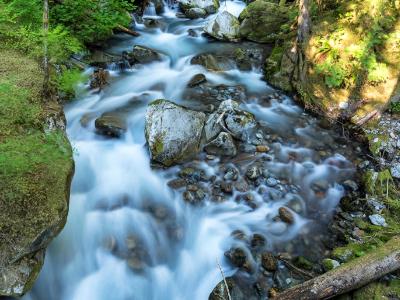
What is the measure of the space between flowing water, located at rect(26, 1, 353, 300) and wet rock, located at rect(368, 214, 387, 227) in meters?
0.63

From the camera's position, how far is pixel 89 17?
9.16m

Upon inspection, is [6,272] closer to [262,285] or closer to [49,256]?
[49,256]

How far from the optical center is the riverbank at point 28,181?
11.7 ft

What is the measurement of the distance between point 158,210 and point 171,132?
4.54 feet

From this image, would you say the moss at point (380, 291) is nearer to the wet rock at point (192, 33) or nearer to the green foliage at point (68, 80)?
the green foliage at point (68, 80)

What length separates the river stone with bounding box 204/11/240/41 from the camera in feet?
36.1

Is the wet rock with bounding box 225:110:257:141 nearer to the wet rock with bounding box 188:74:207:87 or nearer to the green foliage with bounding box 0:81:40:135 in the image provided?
the wet rock with bounding box 188:74:207:87

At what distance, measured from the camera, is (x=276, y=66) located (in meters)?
9.27

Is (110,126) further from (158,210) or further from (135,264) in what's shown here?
(135,264)

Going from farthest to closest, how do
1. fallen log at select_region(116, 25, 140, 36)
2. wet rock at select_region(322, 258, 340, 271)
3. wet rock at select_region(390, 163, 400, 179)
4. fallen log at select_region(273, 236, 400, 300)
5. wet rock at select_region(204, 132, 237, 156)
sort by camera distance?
1. fallen log at select_region(116, 25, 140, 36)
2. wet rock at select_region(204, 132, 237, 156)
3. wet rock at select_region(390, 163, 400, 179)
4. wet rock at select_region(322, 258, 340, 271)
5. fallen log at select_region(273, 236, 400, 300)

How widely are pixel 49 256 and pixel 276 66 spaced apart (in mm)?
6916

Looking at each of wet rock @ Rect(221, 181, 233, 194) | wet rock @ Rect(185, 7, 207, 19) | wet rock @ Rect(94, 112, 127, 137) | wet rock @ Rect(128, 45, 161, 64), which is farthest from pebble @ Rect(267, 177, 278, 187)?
wet rock @ Rect(185, 7, 207, 19)

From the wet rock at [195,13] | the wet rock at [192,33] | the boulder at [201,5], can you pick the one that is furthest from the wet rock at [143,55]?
the boulder at [201,5]

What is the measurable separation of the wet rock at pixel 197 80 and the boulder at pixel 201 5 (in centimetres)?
472
